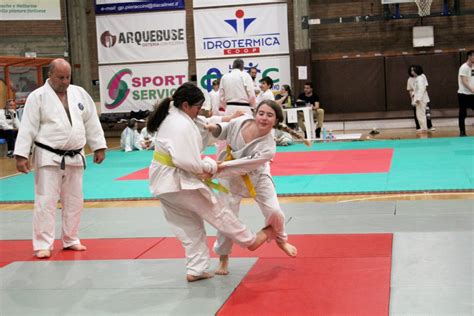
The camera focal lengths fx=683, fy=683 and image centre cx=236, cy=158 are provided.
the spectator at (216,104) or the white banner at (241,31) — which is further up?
the white banner at (241,31)

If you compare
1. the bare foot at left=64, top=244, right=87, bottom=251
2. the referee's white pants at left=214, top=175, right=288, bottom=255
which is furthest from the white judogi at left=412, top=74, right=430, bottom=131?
the referee's white pants at left=214, top=175, right=288, bottom=255

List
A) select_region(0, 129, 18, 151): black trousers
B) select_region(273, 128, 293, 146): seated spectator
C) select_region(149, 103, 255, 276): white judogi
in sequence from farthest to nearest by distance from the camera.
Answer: select_region(0, 129, 18, 151): black trousers
select_region(273, 128, 293, 146): seated spectator
select_region(149, 103, 255, 276): white judogi

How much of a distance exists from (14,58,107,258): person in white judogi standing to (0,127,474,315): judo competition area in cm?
32

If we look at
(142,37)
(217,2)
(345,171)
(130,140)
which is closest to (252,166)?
(345,171)

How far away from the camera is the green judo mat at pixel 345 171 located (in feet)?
30.2

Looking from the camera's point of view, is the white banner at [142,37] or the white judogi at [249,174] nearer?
the white judogi at [249,174]

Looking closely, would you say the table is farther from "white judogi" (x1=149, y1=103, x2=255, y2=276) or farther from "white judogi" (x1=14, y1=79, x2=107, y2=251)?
"white judogi" (x1=149, y1=103, x2=255, y2=276)

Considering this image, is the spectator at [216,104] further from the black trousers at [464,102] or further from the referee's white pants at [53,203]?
the referee's white pants at [53,203]

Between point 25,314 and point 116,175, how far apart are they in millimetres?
7584

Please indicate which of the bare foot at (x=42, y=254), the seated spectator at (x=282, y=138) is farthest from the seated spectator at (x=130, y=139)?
the bare foot at (x=42, y=254)

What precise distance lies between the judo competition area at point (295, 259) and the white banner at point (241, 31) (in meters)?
11.4

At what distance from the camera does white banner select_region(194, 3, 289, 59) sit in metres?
21.0

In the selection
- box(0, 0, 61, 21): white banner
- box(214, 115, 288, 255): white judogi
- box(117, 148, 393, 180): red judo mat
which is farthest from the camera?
box(0, 0, 61, 21): white banner

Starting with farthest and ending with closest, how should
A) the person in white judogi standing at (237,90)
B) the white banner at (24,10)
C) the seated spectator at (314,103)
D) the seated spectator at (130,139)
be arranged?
the white banner at (24,10) < the seated spectator at (314,103) < the seated spectator at (130,139) < the person in white judogi standing at (237,90)
